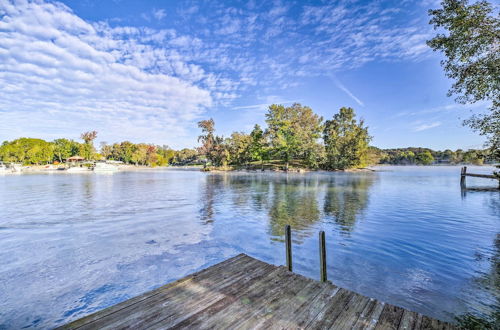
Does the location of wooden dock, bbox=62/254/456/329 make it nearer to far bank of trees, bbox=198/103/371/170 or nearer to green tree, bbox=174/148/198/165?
far bank of trees, bbox=198/103/371/170

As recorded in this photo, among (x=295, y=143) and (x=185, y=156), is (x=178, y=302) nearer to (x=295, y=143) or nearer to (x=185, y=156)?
(x=295, y=143)

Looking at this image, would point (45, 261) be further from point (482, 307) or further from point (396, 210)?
point (396, 210)

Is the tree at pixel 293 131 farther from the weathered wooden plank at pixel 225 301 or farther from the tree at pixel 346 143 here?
the weathered wooden plank at pixel 225 301

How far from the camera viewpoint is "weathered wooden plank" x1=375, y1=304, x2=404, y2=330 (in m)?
3.22

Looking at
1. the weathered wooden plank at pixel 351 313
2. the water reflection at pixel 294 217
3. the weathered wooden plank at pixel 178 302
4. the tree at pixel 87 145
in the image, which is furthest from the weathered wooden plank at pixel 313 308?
the tree at pixel 87 145

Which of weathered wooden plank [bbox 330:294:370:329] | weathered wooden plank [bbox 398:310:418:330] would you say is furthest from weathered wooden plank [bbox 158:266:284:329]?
weathered wooden plank [bbox 398:310:418:330]

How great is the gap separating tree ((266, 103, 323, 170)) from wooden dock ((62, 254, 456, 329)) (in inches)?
2413

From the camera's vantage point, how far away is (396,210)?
1536 cm

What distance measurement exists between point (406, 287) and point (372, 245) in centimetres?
318

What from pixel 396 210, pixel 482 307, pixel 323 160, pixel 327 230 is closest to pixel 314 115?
pixel 323 160

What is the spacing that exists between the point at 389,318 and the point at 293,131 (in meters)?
66.9

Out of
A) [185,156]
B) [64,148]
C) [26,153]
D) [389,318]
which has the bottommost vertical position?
[389,318]

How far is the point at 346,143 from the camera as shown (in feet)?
229

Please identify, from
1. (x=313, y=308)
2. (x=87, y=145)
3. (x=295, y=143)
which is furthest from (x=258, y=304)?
(x=87, y=145)
